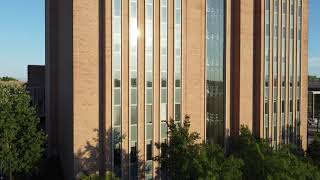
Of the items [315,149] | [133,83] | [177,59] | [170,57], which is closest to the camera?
[133,83]

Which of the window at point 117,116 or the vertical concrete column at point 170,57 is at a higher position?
the vertical concrete column at point 170,57

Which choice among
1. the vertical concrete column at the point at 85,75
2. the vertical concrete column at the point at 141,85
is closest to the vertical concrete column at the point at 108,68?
the vertical concrete column at the point at 85,75

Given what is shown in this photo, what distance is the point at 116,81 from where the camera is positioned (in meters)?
24.9

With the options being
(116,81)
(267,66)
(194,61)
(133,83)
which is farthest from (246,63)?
(116,81)

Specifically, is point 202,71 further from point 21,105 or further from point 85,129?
point 21,105

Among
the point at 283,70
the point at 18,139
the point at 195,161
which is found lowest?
the point at 18,139

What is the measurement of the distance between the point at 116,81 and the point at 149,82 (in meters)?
2.75

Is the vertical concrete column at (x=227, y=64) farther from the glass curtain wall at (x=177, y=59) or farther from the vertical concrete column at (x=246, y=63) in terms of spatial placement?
the glass curtain wall at (x=177, y=59)

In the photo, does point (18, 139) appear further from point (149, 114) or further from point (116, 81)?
point (149, 114)

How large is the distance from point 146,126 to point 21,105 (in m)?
10.8

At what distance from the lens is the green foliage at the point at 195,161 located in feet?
53.4

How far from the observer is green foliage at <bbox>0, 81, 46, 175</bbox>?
2562cm

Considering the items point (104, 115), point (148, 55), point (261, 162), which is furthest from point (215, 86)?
point (261, 162)

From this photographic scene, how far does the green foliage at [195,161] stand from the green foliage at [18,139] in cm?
1172
